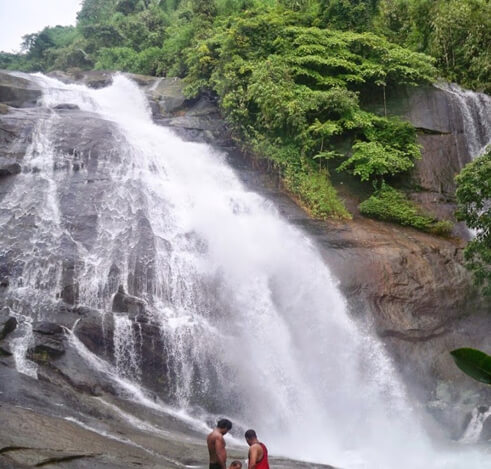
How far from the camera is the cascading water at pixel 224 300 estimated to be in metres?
Result: 11.3

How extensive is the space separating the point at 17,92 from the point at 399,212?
56.2ft

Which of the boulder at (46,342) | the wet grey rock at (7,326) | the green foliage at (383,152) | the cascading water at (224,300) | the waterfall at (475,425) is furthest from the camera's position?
the green foliage at (383,152)

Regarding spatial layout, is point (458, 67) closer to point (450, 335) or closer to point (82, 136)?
point (450, 335)

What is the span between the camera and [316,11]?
23594 mm

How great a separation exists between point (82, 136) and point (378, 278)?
446 inches

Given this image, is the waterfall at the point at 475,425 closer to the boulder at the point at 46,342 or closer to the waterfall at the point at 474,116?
the boulder at the point at 46,342

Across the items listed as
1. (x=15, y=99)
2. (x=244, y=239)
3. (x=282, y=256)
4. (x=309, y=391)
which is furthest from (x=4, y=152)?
(x=309, y=391)

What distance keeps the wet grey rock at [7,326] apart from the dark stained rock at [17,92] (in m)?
13.3

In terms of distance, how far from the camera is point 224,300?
13.2 meters

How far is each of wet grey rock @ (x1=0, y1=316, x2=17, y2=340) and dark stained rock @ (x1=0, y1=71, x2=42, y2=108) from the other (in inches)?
525

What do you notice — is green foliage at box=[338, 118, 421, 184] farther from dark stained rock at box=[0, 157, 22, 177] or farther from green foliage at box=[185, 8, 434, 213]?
dark stained rock at box=[0, 157, 22, 177]

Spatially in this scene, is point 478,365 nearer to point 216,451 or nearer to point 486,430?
point 216,451

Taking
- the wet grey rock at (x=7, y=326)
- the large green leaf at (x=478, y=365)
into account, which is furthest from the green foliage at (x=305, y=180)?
the large green leaf at (x=478, y=365)

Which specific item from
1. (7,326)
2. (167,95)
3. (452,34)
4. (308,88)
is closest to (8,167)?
(7,326)
